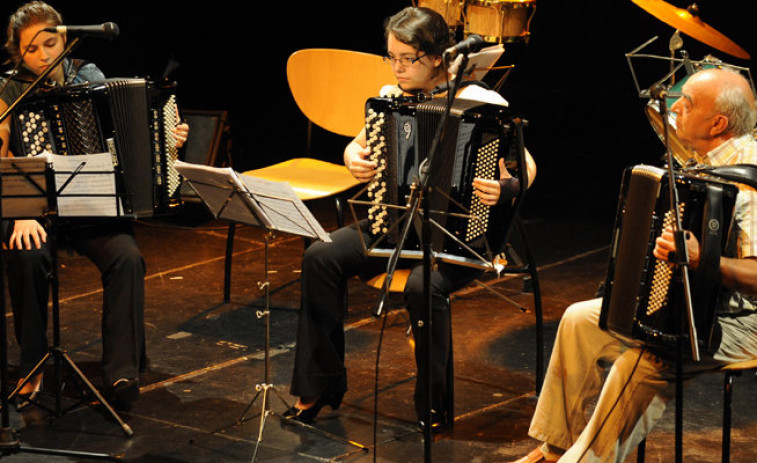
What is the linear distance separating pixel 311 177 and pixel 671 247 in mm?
2523

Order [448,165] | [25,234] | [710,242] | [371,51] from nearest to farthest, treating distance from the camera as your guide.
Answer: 1. [710,242]
2. [448,165]
3. [25,234]
4. [371,51]

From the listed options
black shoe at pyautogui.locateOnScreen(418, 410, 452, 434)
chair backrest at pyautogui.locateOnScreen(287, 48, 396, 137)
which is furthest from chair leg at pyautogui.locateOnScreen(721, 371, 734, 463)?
chair backrest at pyautogui.locateOnScreen(287, 48, 396, 137)

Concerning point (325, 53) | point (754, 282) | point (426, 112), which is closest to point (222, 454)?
point (426, 112)

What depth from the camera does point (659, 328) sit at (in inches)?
109

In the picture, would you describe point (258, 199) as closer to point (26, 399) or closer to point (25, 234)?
point (25, 234)

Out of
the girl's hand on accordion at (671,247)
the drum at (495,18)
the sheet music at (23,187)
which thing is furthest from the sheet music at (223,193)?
the drum at (495,18)

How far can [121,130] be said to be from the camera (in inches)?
150

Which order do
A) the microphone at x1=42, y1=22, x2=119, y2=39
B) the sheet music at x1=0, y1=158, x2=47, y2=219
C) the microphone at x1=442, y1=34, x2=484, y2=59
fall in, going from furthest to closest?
1. the sheet music at x1=0, y1=158, x2=47, y2=219
2. the microphone at x1=42, y1=22, x2=119, y2=39
3. the microphone at x1=442, y1=34, x2=484, y2=59

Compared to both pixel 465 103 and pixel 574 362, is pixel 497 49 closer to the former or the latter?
pixel 465 103

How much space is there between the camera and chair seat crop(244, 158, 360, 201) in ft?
15.3

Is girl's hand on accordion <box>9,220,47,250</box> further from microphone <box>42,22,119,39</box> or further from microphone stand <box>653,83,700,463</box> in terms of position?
microphone stand <box>653,83,700,463</box>

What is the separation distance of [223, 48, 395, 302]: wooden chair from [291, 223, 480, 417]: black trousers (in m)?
1.10

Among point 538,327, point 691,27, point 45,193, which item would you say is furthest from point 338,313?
point 691,27

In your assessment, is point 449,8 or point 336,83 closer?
point 336,83
